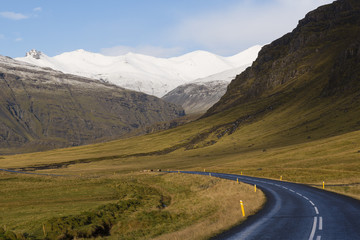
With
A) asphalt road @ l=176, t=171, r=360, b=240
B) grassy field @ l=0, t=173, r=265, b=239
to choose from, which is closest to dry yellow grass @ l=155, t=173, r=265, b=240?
grassy field @ l=0, t=173, r=265, b=239

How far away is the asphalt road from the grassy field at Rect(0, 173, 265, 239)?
1693mm

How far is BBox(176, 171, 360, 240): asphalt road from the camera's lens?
69.3ft

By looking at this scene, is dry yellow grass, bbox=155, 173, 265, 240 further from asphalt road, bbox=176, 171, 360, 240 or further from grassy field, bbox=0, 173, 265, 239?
asphalt road, bbox=176, 171, 360, 240

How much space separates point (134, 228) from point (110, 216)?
583cm

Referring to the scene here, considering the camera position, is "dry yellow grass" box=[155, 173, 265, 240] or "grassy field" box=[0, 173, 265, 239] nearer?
"dry yellow grass" box=[155, 173, 265, 240]

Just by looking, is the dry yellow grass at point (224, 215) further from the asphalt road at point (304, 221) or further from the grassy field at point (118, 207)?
the asphalt road at point (304, 221)

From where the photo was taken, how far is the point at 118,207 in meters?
45.6

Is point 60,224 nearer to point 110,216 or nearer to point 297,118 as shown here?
point 110,216

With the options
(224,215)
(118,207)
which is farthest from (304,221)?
(118,207)

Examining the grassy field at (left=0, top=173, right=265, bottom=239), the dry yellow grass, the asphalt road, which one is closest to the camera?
the asphalt road

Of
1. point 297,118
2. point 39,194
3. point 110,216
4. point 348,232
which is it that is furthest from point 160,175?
point 297,118

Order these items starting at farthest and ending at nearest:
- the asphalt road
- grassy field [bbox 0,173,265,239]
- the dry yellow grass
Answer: grassy field [bbox 0,173,265,239] < the dry yellow grass < the asphalt road

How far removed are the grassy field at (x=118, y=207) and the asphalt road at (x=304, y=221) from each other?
1.69m

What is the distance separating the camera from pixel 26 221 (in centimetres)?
4003
